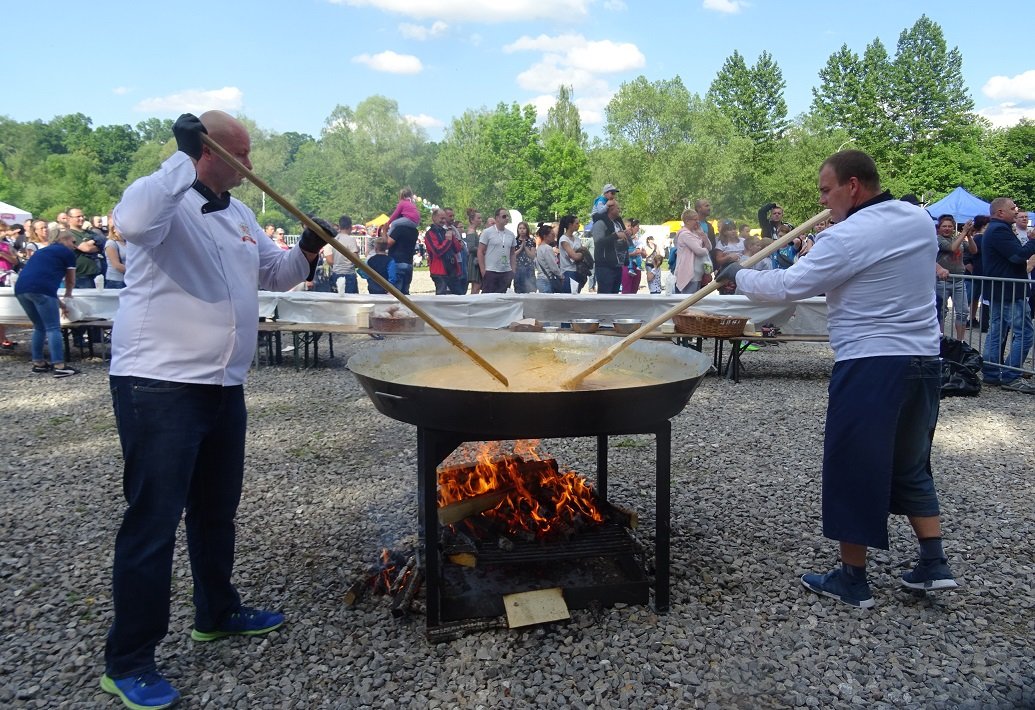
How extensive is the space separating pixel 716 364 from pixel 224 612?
7.15 metres

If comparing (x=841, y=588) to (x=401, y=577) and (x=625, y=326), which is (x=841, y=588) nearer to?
(x=401, y=577)

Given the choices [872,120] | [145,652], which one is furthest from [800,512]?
[872,120]

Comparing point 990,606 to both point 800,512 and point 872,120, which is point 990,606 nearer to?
point 800,512

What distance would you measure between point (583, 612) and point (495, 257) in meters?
9.14

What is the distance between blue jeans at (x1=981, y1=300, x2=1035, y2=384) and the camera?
25.5ft

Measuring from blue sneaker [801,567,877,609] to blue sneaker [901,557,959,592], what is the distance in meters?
0.23

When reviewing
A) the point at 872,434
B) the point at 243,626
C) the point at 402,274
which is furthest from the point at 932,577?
the point at 402,274

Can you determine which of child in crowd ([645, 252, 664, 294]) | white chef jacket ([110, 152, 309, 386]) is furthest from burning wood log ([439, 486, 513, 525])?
child in crowd ([645, 252, 664, 294])

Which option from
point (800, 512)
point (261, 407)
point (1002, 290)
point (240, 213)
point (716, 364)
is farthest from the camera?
point (716, 364)

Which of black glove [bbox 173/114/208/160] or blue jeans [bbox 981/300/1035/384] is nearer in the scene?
black glove [bbox 173/114/208/160]

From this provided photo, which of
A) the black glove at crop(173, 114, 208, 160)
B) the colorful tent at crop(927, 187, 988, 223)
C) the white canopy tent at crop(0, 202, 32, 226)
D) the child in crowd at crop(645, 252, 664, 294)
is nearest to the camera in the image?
the black glove at crop(173, 114, 208, 160)

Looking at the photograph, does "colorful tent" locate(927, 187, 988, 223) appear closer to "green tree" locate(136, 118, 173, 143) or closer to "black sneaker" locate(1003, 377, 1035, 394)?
"black sneaker" locate(1003, 377, 1035, 394)

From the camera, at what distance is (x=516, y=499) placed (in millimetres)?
3559

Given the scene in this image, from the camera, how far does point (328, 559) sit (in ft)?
12.1
